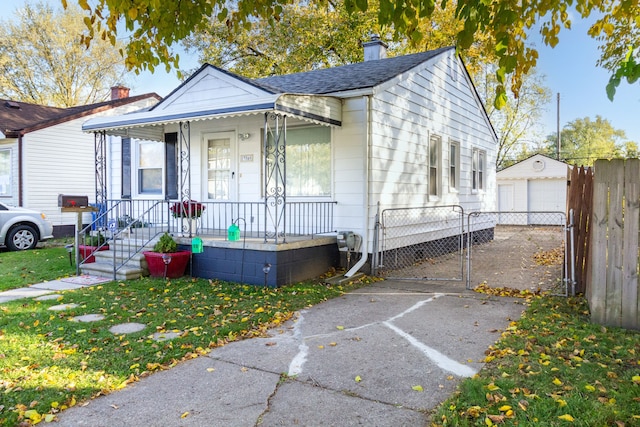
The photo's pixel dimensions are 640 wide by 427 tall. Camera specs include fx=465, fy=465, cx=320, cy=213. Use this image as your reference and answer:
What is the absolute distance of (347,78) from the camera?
1017 centimetres

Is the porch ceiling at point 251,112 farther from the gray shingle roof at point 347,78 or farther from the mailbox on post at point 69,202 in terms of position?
the mailbox on post at point 69,202

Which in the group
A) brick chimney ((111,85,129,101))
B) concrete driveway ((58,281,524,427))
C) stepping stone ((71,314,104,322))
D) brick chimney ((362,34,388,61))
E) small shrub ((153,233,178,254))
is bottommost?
concrete driveway ((58,281,524,427))

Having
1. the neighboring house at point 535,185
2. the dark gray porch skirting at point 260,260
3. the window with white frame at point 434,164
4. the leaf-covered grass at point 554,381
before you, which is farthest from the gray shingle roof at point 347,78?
the neighboring house at point 535,185

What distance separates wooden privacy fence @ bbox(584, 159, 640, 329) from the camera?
5.17 meters

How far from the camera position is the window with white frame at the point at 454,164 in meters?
12.6

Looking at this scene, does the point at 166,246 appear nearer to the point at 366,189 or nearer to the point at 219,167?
the point at 219,167

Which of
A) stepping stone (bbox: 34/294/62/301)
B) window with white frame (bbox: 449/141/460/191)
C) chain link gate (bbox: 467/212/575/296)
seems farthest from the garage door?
stepping stone (bbox: 34/294/62/301)

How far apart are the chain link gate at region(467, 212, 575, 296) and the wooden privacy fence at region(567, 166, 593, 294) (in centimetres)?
11

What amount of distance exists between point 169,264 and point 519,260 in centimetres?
776

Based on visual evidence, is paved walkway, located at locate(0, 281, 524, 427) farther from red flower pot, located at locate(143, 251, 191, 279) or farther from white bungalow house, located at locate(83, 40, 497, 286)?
red flower pot, located at locate(143, 251, 191, 279)

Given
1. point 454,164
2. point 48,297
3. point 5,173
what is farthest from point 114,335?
point 5,173

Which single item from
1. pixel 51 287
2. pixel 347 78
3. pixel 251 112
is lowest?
pixel 51 287

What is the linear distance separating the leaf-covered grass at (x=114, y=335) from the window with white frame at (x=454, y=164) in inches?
232

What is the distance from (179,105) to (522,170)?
1951 centimetres
